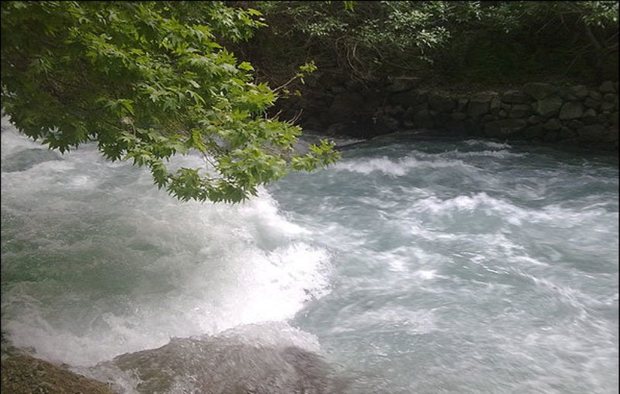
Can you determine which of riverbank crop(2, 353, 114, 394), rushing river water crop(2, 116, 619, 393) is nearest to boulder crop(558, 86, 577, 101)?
rushing river water crop(2, 116, 619, 393)

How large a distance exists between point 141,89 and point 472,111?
6897 mm

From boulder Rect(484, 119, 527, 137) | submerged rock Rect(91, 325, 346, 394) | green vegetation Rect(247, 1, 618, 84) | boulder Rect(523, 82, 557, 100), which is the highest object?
green vegetation Rect(247, 1, 618, 84)

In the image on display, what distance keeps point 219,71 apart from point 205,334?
1.71m

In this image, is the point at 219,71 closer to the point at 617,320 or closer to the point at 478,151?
the point at 617,320

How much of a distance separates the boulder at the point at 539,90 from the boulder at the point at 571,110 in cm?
33

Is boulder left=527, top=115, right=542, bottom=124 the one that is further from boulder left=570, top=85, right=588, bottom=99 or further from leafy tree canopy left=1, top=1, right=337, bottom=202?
leafy tree canopy left=1, top=1, right=337, bottom=202

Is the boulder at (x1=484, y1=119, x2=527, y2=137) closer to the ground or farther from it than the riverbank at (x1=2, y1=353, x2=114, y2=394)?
farther from it

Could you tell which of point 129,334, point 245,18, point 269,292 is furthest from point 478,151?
point 129,334

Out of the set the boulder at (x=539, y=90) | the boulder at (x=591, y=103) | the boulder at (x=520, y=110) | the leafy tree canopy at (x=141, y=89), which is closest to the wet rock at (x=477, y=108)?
the boulder at (x=520, y=110)

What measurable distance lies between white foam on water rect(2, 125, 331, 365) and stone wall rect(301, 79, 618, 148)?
3.95 meters

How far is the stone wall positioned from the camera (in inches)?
294

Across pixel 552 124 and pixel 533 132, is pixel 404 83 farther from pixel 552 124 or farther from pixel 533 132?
pixel 552 124

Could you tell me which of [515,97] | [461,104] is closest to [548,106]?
[515,97]

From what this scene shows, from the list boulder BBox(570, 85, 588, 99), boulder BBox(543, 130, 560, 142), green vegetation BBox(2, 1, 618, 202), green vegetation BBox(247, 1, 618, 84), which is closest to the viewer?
green vegetation BBox(2, 1, 618, 202)
